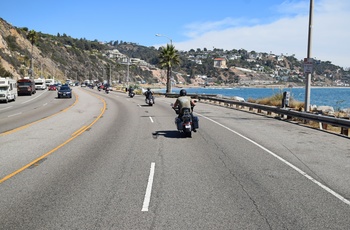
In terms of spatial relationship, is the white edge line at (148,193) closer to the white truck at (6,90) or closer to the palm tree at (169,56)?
the white truck at (6,90)

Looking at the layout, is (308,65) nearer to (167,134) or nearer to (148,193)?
(167,134)

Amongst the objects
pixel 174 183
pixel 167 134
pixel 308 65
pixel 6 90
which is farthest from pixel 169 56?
pixel 174 183

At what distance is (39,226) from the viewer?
5.08 meters

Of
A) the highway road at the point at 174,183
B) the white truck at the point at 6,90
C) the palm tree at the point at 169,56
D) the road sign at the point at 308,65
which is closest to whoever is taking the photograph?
the highway road at the point at 174,183

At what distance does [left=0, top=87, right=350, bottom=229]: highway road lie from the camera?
5.37 metres

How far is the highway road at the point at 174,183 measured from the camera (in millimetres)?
5367

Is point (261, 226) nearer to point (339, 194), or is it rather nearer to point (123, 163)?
point (339, 194)

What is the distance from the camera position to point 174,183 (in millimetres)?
7277

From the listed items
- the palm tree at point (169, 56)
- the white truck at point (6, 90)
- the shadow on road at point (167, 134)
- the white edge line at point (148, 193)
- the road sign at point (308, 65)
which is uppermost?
the palm tree at point (169, 56)

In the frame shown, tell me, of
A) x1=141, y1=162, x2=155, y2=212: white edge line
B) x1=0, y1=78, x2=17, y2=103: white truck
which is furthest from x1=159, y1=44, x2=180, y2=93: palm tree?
x1=141, y1=162, x2=155, y2=212: white edge line

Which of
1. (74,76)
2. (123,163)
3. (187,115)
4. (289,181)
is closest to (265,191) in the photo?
(289,181)

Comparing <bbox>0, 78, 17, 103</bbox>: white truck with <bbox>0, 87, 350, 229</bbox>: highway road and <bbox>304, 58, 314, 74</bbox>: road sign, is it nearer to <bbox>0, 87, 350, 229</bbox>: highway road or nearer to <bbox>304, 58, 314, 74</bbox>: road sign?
<bbox>0, 87, 350, 229</bbox>: highway road

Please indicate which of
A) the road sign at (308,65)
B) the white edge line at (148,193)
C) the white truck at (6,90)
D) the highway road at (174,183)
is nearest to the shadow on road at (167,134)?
the highway road at (174,183)

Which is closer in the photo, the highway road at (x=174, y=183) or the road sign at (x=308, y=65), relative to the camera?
the highway road at (x=174, y=183)
